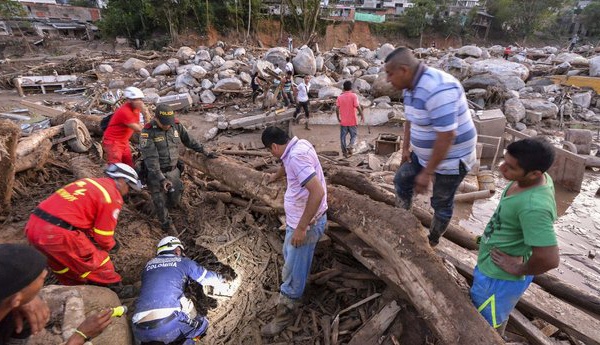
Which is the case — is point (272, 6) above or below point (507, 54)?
above

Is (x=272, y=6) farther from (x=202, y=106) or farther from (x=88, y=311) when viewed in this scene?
(x=88, y=311)

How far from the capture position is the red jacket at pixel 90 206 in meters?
3.00

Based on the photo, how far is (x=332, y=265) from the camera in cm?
368

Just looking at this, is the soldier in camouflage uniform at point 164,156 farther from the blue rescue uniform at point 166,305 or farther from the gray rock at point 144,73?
the gray rock at point 144,73

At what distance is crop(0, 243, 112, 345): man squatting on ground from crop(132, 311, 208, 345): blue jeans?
0.93 meters

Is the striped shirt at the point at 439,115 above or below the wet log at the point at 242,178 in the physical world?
above

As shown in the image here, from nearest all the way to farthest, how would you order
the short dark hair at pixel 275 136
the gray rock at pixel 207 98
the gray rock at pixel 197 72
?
the short dark hair at pixel 275 136 < the gray rock at pixel 207 98 < the gray rock at pixel 197 72

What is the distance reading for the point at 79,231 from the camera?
10.2 feet

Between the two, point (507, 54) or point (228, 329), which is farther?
point (507, 54)

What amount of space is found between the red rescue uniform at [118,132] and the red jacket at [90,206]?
1873 mm

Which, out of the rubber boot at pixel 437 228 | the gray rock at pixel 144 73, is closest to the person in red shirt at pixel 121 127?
the rubber boot at pixel 437 228

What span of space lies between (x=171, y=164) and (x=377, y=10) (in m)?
50.1

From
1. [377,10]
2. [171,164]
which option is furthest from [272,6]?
[171,164]

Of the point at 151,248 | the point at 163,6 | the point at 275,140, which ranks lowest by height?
the point at 151,248
